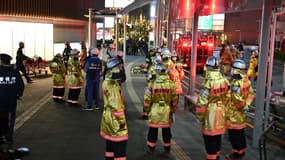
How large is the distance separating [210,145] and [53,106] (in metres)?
7.25

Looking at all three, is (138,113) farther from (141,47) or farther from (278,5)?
(141,47)

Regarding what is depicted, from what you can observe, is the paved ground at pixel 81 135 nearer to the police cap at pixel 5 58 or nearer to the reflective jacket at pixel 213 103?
the reflective jacket at pixel 213 103

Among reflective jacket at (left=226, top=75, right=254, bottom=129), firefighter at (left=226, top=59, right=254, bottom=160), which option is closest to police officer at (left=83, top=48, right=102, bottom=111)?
firefighter at (left=226, top=59, right=254, bottom=160)

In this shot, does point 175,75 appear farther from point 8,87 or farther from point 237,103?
point 8,87

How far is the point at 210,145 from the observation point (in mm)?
7070

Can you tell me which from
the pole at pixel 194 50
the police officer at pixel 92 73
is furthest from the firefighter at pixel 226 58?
the police officer at pixel 92 73

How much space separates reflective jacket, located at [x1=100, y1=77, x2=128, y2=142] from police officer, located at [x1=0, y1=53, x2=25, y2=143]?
8.04 ft

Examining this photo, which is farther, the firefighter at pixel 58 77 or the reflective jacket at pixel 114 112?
the firefighter at pixel 58 77

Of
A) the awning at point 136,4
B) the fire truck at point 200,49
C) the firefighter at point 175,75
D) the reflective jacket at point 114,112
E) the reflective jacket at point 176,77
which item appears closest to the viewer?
the reflective jacket at point 114,112

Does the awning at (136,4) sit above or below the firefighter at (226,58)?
above

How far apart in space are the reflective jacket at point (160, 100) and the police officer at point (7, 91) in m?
2.48

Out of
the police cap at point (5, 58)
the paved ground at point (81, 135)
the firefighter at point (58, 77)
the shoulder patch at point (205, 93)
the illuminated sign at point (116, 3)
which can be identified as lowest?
the paved ground at point (81, 135)

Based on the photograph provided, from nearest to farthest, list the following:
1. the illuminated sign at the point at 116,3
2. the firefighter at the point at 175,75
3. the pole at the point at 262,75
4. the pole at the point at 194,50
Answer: the pole at the point at 262,75 < the firefighter at the point at 175,75 < the pole at the point at 194,50 < the illuminated sign at the point at 116,3

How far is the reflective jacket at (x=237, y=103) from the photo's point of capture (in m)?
7.35
